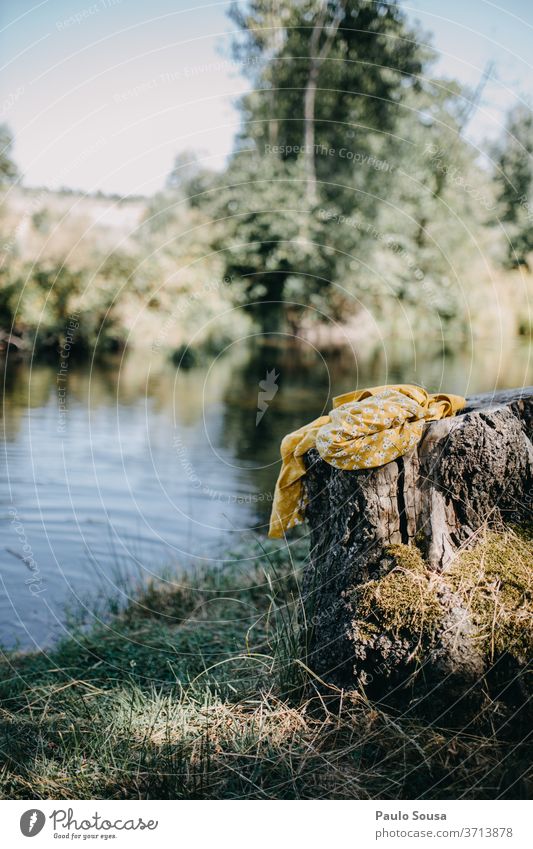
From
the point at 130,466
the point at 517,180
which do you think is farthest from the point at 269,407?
the point at 517,180

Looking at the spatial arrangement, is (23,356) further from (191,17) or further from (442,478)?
(442,478)

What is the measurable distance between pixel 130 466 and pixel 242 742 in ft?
21.6

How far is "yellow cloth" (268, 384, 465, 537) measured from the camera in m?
3.24

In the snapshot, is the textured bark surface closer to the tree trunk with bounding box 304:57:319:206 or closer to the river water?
the river water

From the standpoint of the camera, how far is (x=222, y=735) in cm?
311

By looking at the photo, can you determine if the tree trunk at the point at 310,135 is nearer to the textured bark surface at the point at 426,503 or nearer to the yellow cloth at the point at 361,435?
the yellow cloth at the point at 361,435

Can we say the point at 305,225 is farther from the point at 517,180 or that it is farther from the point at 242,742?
the point at 242,742

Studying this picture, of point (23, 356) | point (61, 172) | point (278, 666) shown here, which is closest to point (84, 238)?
point (23, 356)

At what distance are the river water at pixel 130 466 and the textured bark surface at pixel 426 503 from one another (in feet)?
7.40

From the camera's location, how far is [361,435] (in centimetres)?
331

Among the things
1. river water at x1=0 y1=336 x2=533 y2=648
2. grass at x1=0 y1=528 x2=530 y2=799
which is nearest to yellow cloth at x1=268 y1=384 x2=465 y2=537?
grass at x1=0 y1=528 x2=530 y2=799

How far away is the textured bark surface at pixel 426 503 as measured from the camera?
325 centimetres

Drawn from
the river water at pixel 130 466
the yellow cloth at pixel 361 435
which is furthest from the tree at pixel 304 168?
the yellow cloth at pixel 361 435
